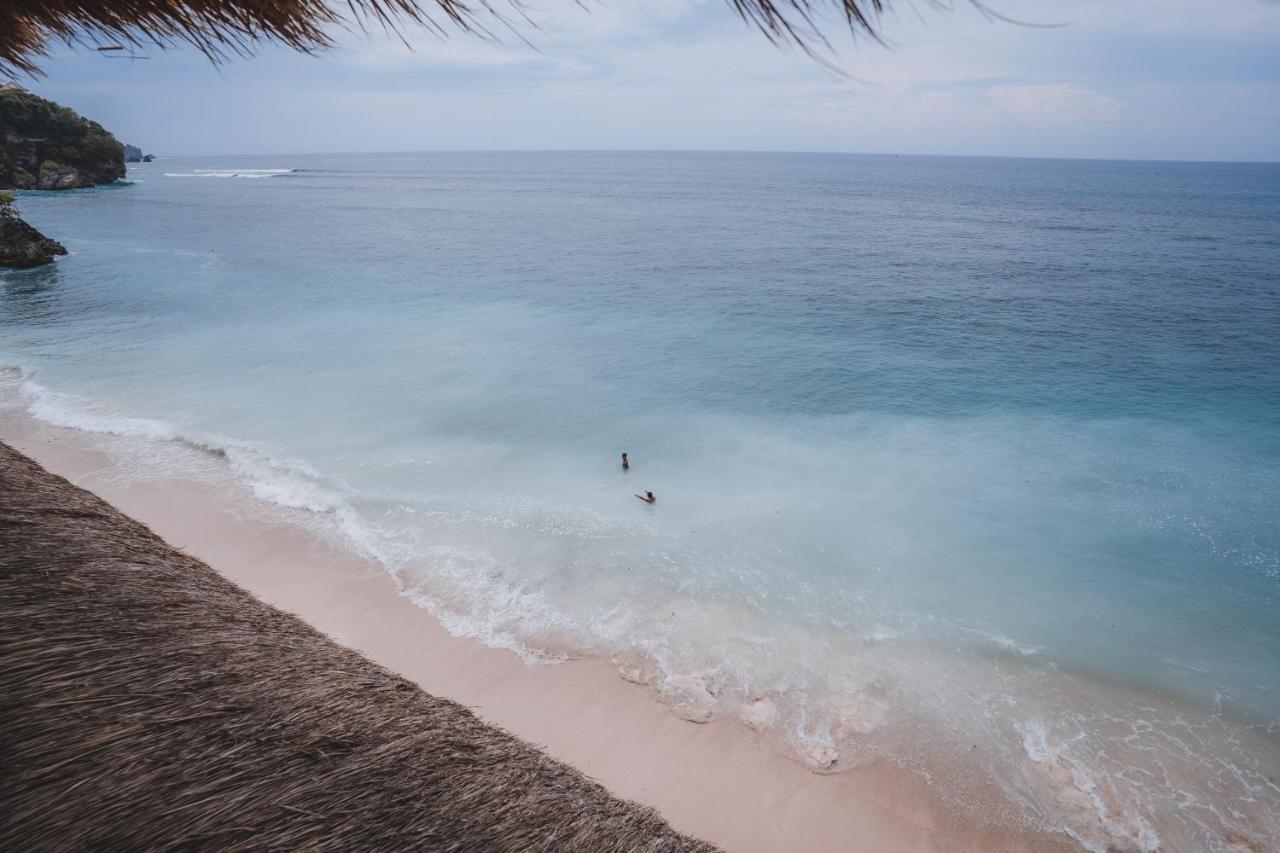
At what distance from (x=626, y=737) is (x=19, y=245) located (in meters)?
52.4

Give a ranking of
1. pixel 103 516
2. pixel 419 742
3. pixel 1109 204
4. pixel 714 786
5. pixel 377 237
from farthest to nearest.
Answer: pixel 1109 204 < pixel 377 237 < pixel 714 786 < pixel 103 516 < pixel 419 742

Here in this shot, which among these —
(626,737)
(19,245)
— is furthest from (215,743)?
(19,245)

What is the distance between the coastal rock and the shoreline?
136 ft

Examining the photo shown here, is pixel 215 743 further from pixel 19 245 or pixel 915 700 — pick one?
pixel 19 245

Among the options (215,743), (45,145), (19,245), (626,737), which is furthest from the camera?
(45,145)

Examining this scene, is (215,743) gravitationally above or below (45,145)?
below

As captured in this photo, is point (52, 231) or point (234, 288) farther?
point (52, 231)

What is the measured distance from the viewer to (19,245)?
37.7 m

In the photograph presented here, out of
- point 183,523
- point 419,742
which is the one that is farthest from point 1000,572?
point 183,523

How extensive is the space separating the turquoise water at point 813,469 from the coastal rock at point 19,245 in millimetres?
2885

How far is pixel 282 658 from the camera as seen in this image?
157 inches

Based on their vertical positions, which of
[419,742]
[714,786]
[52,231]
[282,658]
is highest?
[52,231]

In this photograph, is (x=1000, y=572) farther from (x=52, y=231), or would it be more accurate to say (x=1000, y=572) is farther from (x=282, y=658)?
(x=52, y=231)

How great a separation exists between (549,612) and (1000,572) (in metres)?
10.9
